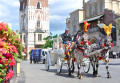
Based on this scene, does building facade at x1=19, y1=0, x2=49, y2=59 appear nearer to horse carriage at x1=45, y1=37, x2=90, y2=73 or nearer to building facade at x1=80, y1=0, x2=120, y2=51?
building facade at x1=80, y1=0, x2=120, y2=51

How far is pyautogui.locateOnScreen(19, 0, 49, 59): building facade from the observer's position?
220 feet

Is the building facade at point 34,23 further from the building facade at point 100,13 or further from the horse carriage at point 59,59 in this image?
the horse carriage at point 59,59

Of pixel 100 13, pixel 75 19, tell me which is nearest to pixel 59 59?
pixel 100 13

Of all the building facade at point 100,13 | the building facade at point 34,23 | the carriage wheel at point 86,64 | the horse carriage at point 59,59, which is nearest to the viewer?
the horse carriage at point 59,59

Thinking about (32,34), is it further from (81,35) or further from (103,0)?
(81,35)

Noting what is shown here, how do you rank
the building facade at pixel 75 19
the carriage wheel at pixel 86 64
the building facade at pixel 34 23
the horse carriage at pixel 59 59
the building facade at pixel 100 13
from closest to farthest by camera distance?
1. the horse carriage at pixel 59 59
2. the carriage wheel at pixel 86 64
3. the building facade at pixel 100 13
4. the building facade at pixel 75 19
5. the building facade at pixel 34 23

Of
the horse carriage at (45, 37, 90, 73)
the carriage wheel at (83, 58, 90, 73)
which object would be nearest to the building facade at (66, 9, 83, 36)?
the horse carriage at (45, 37, 90, 73)

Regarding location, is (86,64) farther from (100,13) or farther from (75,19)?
(75,19)

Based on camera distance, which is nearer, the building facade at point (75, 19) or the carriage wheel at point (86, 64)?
the carriage wheel at point (86, 64)

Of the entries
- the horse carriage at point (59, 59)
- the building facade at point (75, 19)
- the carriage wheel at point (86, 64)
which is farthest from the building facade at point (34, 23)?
the carriage wheel at point (86, 64)

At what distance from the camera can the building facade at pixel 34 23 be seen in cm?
6694

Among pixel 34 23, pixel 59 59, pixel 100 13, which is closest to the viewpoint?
pixel 59 59

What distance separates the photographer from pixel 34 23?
67.3 meters

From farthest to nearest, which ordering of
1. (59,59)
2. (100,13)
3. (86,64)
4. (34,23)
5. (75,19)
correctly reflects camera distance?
(34,23)
(75,19)
(100,13)
(86,64)
(59,59)
